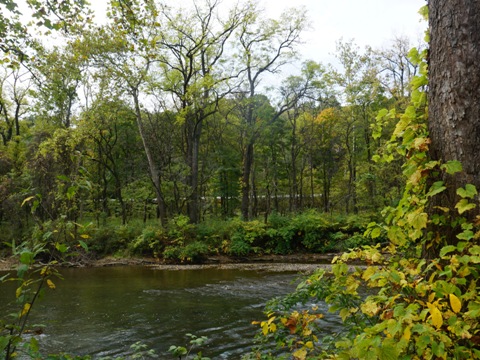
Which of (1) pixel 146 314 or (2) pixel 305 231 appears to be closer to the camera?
(1) pixel 146 314

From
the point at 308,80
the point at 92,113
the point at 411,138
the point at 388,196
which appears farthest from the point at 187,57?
the point at 411,138

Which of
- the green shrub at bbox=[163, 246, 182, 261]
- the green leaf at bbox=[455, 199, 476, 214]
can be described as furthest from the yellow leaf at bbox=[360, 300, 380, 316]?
the green shrub at bbox=[163, 246, 182, 261]

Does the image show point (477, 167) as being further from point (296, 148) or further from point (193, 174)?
point (296, 148)

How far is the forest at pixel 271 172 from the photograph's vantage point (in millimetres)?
2080

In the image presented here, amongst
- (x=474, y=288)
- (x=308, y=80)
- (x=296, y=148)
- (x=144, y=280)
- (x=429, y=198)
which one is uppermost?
(x=308, y=80)

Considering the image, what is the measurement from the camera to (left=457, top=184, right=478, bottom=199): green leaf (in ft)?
6.45

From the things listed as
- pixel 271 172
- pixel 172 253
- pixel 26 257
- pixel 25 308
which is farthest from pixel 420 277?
pixel 271 172

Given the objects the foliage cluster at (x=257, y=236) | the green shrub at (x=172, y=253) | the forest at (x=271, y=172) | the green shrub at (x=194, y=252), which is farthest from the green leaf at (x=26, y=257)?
the foliage cluster at (x=257, y=236)

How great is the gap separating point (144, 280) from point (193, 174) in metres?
8.42

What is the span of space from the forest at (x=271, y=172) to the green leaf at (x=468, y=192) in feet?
0.05

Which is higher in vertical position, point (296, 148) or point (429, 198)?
point (296, 148)

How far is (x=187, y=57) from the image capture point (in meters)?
20.2

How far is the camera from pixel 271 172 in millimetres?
28453

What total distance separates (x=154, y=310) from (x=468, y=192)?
8.73 meters
